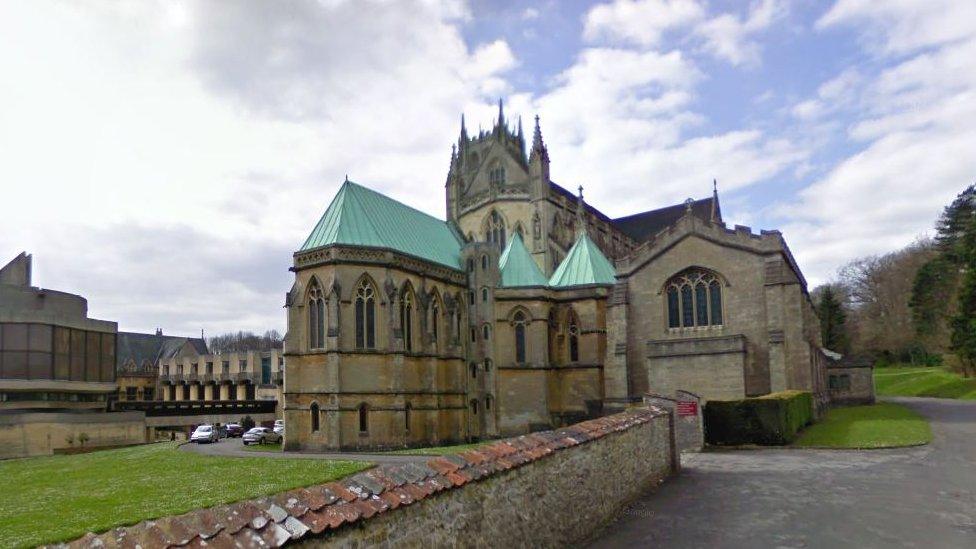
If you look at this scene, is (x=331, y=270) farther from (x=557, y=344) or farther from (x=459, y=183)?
(x=459, y=183)

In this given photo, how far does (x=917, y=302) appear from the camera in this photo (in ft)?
222

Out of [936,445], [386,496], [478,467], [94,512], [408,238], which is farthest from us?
→ [408,238]

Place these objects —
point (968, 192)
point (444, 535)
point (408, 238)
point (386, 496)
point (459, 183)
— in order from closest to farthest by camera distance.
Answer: point (386, 496) < point (444, 535) < point (408, 238) < point (459, 183) < point (968, 192)

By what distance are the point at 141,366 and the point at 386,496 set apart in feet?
302

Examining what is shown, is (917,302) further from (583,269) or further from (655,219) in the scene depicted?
(583,269)

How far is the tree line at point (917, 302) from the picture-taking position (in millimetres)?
55469

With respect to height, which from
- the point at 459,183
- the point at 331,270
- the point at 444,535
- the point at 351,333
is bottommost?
the point at 444,535

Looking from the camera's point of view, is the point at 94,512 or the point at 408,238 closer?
the point at 94,512

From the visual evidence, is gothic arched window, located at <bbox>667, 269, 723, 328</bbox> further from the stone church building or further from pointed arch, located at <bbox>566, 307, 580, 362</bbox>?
pointed arch, located at <bbox>566, 307, 580, 362</bbox>

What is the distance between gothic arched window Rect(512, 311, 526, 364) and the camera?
40.2 metres

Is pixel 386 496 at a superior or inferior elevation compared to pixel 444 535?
superior

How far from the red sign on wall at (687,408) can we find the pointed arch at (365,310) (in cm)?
1590

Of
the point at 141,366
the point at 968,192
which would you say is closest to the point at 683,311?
the point at 968,192

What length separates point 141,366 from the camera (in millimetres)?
87938
